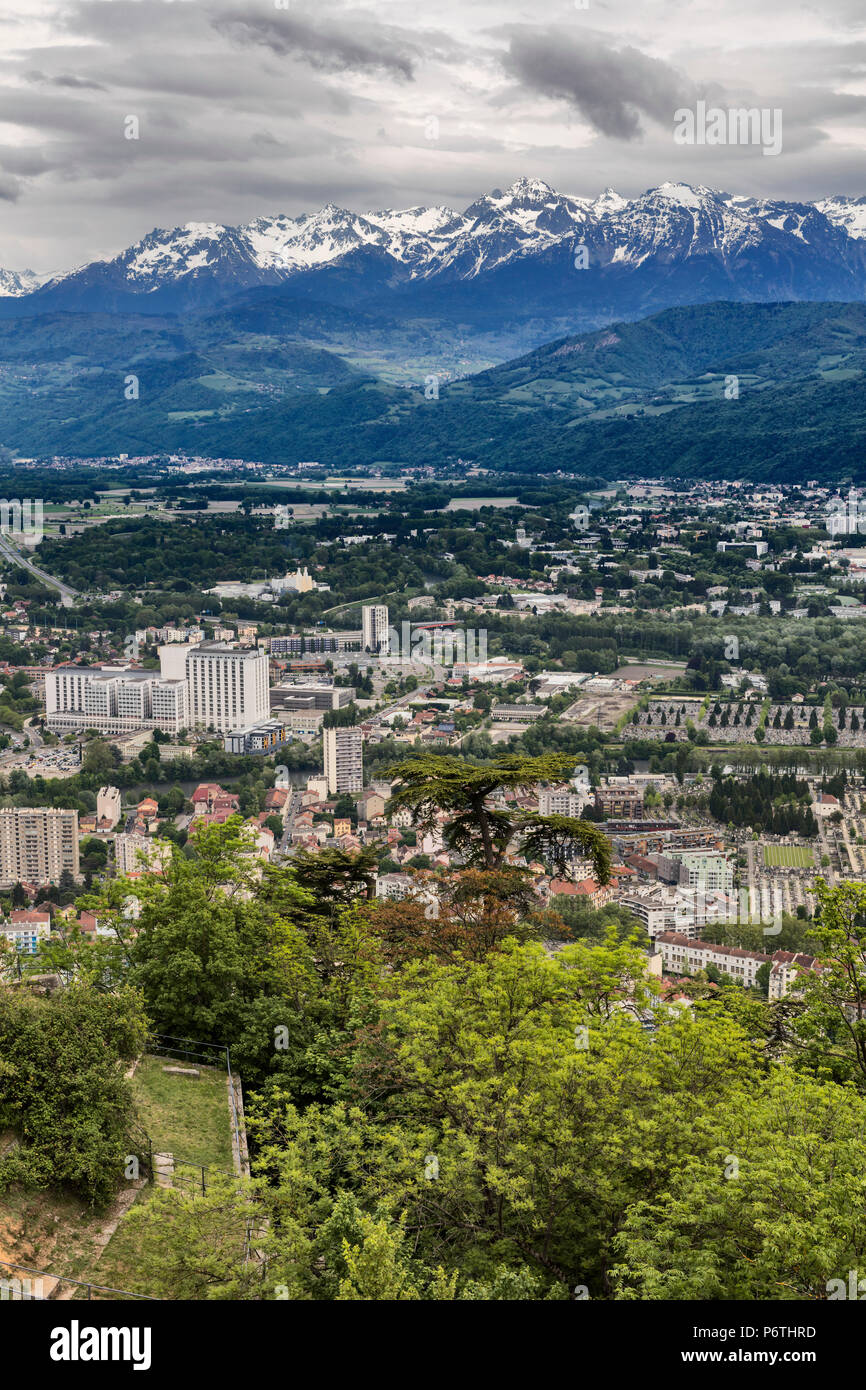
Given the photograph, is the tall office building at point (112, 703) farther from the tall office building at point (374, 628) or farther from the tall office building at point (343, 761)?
the tall office building at point (374, 628)

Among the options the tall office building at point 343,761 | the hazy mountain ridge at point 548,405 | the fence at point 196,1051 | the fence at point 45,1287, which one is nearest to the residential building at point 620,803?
the tall office building at point 343,761

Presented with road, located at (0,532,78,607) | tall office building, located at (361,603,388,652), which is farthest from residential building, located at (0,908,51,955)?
road, located at (0,532,78,607)

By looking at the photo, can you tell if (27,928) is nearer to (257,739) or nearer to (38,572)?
(257,739)

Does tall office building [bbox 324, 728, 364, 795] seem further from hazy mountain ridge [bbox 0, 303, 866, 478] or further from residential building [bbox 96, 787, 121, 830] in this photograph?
hazy mountain ridge [bbox 0, 303, 866, 478]

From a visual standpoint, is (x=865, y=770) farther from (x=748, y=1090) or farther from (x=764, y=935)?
(x=748, y=1090)

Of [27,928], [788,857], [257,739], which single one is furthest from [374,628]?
[27,928]
